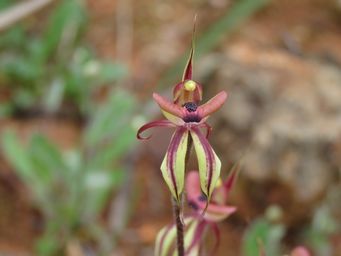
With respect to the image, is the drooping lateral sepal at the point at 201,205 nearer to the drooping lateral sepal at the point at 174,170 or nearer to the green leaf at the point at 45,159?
the drooping lateral sepal at the point at 174,170

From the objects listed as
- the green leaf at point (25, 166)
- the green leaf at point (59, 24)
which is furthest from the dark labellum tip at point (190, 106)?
the green leaf at point (59, 24)

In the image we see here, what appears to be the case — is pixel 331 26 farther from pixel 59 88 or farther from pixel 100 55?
pixel 59 88

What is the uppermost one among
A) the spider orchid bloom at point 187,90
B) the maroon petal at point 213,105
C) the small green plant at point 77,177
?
the small green plant at point 77,177

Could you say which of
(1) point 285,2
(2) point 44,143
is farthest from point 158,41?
(2) point 44,143

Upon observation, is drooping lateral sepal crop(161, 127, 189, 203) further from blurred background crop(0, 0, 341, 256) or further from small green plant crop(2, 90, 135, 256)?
small green plant crop(2, 90, 135, 256)

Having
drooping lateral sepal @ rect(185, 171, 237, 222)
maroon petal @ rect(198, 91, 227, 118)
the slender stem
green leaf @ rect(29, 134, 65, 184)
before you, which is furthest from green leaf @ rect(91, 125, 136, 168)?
maroon petal @ rect(198, 91, 227, 118)

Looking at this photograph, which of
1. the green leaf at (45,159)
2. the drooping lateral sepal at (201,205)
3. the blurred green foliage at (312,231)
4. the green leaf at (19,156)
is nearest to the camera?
the drooping lateral sepal at (201,205)
